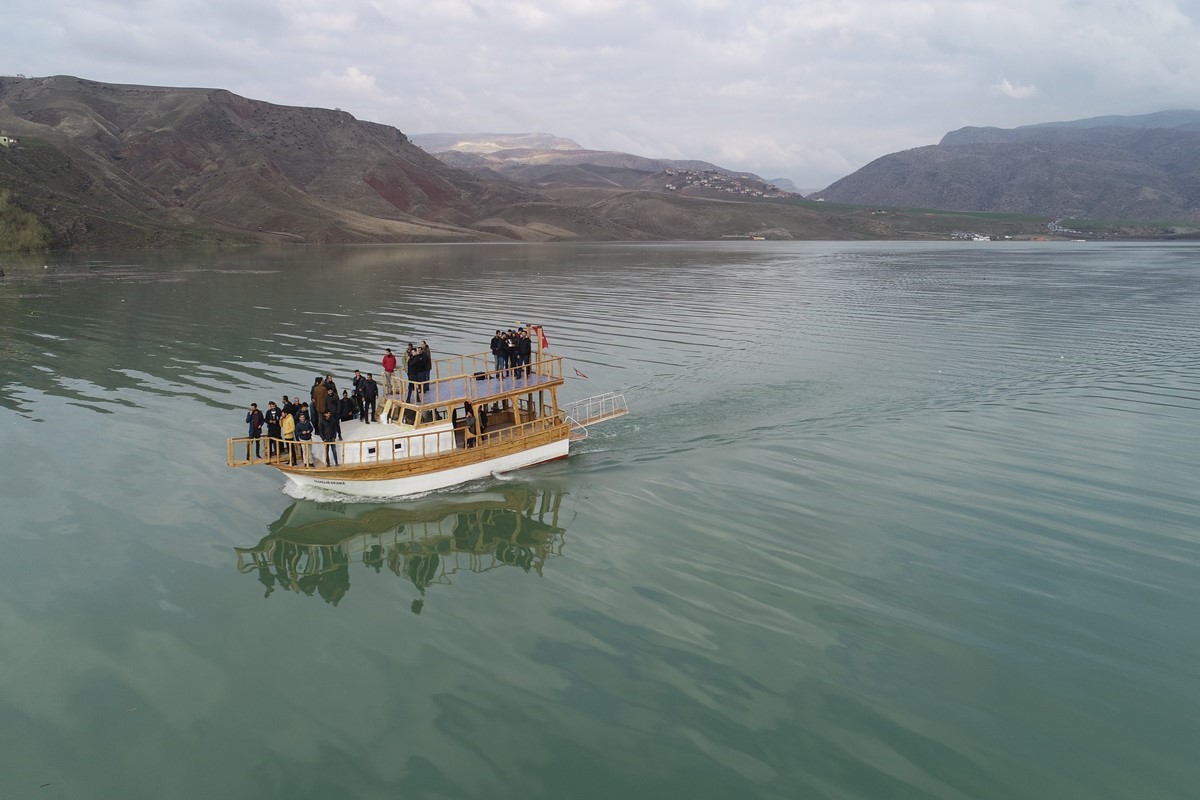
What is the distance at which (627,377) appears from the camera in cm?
3662

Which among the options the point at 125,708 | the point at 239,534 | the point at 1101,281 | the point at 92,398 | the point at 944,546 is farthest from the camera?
the point at 1101,281

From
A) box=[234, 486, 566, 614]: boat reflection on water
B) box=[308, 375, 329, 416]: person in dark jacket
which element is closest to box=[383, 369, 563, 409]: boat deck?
box=[308, 375, 329, 416]: person in dark jacket

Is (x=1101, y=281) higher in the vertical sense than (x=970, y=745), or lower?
higher

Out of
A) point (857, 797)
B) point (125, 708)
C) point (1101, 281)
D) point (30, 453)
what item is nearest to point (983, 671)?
point (857, 797)

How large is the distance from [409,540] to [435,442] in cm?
425

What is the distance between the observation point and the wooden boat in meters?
22.3

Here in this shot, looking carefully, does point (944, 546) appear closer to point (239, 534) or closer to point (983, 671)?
point (983, 671)

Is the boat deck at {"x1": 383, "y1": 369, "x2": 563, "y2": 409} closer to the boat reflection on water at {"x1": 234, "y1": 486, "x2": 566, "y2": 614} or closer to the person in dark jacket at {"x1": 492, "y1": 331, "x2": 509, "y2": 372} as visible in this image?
the person in dark jacket at {"x1": 492, "y1": 331, "x2": 509, "y2": 372}

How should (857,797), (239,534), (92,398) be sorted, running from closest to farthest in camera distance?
(857,797) → (239,534) → (92,398)

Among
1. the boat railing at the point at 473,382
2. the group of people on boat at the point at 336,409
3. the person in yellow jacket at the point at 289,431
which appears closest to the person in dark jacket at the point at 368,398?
the group of people on boat at the point at 336,409

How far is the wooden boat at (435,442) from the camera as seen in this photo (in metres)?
22.3

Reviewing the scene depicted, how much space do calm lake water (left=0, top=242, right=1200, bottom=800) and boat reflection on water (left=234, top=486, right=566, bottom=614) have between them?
114 millimetres

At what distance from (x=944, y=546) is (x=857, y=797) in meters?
9.26

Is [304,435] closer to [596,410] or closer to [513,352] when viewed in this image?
[513,352]
